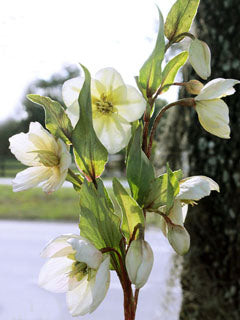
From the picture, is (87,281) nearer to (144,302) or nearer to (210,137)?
(210,137)

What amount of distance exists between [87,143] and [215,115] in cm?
12

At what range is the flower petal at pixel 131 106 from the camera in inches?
15.4

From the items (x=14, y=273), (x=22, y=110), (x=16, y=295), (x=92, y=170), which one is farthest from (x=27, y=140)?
(x=22, y=110)

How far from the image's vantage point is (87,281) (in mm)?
385

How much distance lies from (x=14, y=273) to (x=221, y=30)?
2.08 meters

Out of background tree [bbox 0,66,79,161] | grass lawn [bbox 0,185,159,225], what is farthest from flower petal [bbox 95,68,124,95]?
background tree [bbox 0,66,79,161]

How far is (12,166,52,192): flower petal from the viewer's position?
0.39 meters

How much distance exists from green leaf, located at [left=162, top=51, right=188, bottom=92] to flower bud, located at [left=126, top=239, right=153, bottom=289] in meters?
0.16

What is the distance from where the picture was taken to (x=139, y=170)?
40 centimetres

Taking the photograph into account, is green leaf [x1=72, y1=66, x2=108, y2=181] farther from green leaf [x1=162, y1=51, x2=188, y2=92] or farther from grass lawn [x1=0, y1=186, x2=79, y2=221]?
grass lawn [x1=0, y1=186, x2=79, y2=221]

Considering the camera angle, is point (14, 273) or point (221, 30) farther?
point (14, 273)

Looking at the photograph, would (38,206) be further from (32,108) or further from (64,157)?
(32,108)

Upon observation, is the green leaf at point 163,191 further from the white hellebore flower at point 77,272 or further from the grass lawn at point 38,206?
the grass lawn at point 38,206

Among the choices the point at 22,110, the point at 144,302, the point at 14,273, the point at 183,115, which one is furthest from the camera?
the point at 22,110
